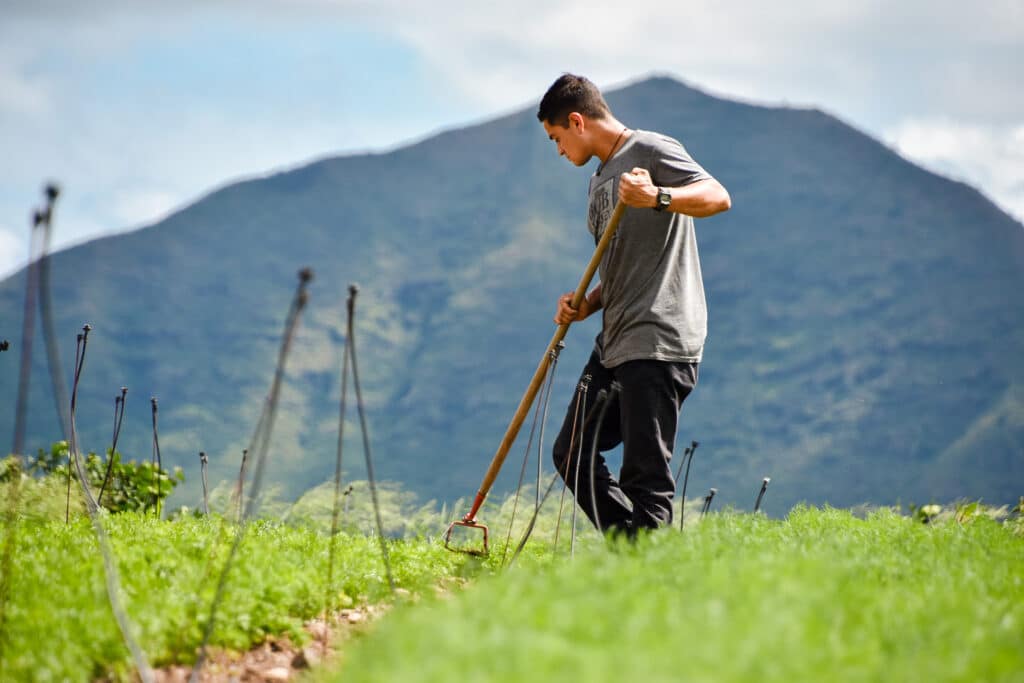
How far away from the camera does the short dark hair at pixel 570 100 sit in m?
4.09

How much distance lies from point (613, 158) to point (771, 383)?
1203 inches

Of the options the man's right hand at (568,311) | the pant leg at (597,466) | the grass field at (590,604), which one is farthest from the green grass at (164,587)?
the man's right hand at (568,311)

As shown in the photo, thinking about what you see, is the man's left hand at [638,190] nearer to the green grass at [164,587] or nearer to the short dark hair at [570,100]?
the short dark hair at [570,100]

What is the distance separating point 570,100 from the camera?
13.4 feet

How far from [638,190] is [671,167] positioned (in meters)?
0.40

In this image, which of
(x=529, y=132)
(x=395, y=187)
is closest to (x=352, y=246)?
(x=395, y=187)

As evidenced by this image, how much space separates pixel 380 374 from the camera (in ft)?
119

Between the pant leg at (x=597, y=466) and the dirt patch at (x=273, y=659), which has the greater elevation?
the pant leg at (x=597, y=466)

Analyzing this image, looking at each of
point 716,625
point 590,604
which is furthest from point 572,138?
point 716,625

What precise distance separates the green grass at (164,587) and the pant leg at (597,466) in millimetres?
833

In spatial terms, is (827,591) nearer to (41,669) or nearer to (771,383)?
(41,669)

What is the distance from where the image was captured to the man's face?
13.6 feet

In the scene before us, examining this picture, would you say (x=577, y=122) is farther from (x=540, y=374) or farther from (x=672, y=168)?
(x=540, y=374)

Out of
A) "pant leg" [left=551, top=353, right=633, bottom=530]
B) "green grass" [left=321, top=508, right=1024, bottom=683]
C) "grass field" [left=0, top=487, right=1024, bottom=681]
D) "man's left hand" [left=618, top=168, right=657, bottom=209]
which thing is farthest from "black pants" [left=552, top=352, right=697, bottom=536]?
"man's left hand" [left=618, top=168, right=657, bottom=209]
